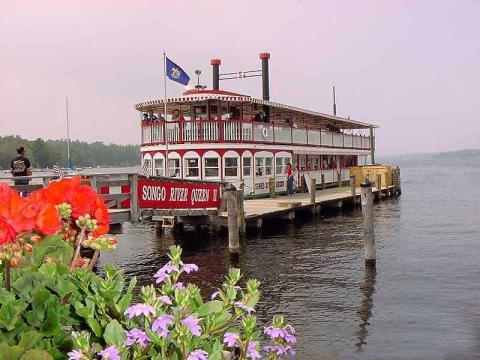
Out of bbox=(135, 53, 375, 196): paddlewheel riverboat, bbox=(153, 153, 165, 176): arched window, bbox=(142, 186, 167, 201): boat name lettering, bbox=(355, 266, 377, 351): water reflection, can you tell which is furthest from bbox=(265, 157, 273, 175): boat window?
bbox=(355, 266, 377, 351): water reflection

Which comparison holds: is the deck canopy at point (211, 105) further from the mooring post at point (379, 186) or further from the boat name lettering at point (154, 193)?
the boat name lettering at point (154, 193)

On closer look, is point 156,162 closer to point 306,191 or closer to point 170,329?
point 306,191

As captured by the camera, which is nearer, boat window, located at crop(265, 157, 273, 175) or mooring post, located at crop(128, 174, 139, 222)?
mooring post, located at crop(128, 174, 139, 222)

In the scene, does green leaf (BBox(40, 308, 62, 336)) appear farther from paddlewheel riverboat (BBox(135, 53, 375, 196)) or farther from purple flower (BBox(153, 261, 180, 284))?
paddlewheel riverboat (BBox(135, 53, 375, 196))

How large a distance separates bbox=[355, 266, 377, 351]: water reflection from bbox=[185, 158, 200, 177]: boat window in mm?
14111

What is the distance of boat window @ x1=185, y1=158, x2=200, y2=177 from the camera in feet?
95.3

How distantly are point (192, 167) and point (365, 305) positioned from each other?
17560 millimetres

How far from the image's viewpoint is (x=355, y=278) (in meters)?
15.5

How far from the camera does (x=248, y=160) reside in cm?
3014

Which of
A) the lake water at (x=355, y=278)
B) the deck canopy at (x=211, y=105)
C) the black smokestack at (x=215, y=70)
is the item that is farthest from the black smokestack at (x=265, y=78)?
the lake water at (x=355, y=278)

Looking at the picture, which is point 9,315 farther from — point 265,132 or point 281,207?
point 265,132

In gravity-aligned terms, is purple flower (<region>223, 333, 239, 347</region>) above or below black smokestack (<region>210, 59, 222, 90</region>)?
below

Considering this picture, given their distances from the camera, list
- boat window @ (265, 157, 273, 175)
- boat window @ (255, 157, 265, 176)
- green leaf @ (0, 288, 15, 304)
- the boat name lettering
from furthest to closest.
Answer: boat window @ (265, 157, 273, 175) < boat window @ (255, 157, 265, 176) < the boat name lettering < green leaf @ (0, 288, 15, 304)

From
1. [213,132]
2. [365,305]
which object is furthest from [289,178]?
[365,305]
